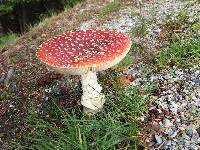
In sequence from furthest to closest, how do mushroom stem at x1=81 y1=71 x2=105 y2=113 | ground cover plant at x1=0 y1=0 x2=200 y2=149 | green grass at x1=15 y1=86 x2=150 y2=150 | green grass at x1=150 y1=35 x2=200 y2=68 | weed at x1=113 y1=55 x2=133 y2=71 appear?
1. weed at x1=113 y1=55 x2=133 y2=71
2. green grass at x1=150 y1=35 x2=200 y2=68
3. mushroom stem at x1=81 y1=71 x2=105 y2=113
4. ground cover plant at x1=0 y1=0 x2=200 y2=149
5. green grass at x1=15 y1=86 x2=150 y2=150

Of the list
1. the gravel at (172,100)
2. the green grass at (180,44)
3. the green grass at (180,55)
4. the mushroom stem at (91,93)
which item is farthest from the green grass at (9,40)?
the mushroom stem at (91,93)

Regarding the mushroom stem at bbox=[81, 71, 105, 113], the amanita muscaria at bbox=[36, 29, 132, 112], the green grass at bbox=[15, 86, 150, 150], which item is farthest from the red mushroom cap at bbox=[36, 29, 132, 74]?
the green grass at bbox=[15, 86, 150, 150]

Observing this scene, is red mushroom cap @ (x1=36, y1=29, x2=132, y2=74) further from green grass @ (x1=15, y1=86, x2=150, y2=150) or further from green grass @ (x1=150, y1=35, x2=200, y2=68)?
green grass @ (x1=150, y1=35, x2=200, y2=68)

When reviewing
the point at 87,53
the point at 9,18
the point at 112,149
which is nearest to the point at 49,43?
the point at 87,53

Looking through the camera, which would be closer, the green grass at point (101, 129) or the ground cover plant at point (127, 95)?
the green grass at point (101, 129)

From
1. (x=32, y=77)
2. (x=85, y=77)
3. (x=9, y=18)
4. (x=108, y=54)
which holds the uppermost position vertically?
(x=108, y=54)

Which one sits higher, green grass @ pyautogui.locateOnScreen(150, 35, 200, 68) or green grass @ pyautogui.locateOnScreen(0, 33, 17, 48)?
green grass @ pyautogui.locateOnScreen(150, 35, 200, 68)

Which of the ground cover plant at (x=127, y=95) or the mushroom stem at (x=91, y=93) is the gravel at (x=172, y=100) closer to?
the ground cover plant at (x=127, y=95)

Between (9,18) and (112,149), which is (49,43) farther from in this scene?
(9,18)

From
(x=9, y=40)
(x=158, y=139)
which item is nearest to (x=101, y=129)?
(x=158, y=139)
